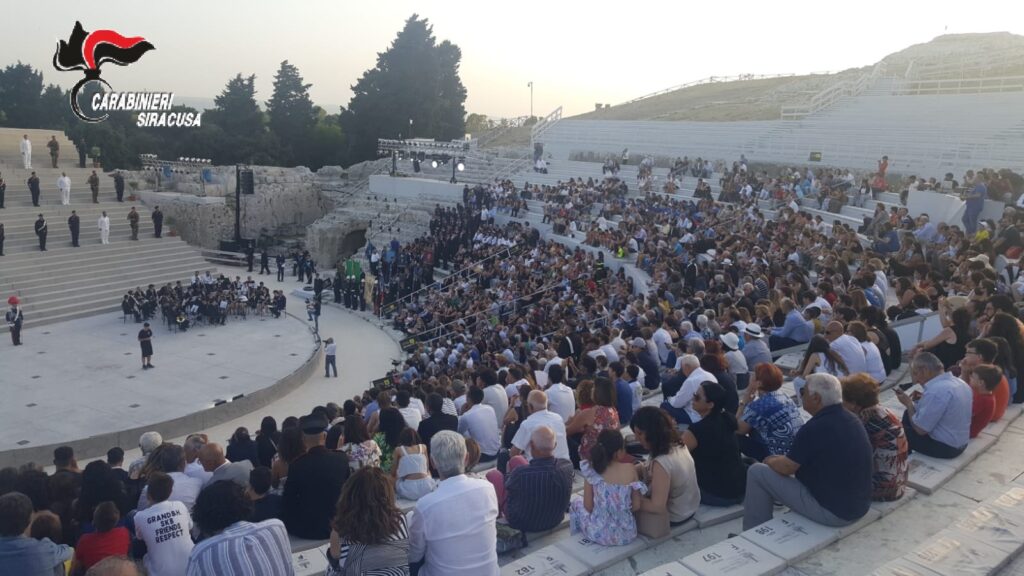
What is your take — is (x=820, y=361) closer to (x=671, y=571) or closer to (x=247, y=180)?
(x=671, y=571)

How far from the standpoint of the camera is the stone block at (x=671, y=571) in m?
4.23

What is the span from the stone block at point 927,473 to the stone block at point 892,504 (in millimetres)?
110

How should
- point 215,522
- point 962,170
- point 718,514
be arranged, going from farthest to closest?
point 962,170 → point 718,514 → point 215,522

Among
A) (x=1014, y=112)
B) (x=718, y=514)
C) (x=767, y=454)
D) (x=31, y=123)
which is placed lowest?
(x=718, y=514)

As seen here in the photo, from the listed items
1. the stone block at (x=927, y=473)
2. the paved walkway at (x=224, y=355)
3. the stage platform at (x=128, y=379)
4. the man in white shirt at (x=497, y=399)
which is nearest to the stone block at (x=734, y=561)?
the stone block at (x=927, y=473)

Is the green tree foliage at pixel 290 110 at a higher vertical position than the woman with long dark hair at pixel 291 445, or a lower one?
higher

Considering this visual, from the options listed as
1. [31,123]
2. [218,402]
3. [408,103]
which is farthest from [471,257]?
[31,123]

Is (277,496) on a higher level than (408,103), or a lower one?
lower

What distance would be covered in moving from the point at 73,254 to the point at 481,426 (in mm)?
21361

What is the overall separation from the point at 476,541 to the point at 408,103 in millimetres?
53030

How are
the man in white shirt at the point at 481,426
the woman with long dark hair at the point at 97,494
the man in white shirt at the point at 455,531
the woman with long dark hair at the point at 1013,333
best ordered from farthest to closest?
the man in white shirt at the point at 481,426 → the woman with long dark hair at the point at 1013,333 → the woman with long dark hair at the point at 97,494 → the man in white shirt at the point at 455,531

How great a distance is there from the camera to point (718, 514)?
523 centimetres

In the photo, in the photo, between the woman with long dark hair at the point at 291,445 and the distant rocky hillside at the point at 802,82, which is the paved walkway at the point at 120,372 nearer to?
the woman with long dark hair at the point at 291,445

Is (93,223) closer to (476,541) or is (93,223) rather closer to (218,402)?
(218,402)
